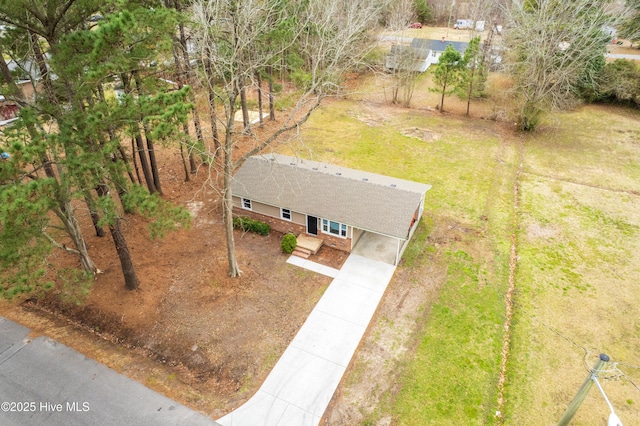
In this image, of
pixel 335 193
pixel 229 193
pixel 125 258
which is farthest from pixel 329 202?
pixel 125 258

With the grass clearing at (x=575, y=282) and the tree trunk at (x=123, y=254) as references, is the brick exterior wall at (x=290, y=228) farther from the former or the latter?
the grass clearing at (x=575, y=282)

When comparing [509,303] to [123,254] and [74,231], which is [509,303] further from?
[74,231]

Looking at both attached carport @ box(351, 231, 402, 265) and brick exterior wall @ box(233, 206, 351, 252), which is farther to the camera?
brick exterior wall @ box(233, 206, 351, 252)

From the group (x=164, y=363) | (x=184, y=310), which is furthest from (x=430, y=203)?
(x=164, y=363)

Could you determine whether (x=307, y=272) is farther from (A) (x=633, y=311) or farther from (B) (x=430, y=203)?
(A) (x=633, y=311)

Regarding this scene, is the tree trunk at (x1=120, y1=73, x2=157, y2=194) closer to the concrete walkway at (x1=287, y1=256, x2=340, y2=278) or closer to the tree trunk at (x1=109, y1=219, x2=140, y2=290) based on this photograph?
the tree trunk at (x1=109, y1=219, x2=140, y2=290)

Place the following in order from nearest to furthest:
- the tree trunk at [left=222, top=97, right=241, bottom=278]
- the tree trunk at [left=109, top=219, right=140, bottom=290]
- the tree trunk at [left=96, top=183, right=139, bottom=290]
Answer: the tree trunk at [left=222, top=97, right=241, bottom=278], the tree trunk at [left=96, top=183, right=139, bottom=290], the tree trunk at [left=109, top=219, right=140, bottom=290]

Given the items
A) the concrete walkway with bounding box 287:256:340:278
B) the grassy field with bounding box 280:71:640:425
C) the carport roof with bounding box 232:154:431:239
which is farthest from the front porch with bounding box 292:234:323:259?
the grassy field with bounding box 280:71:640:425
